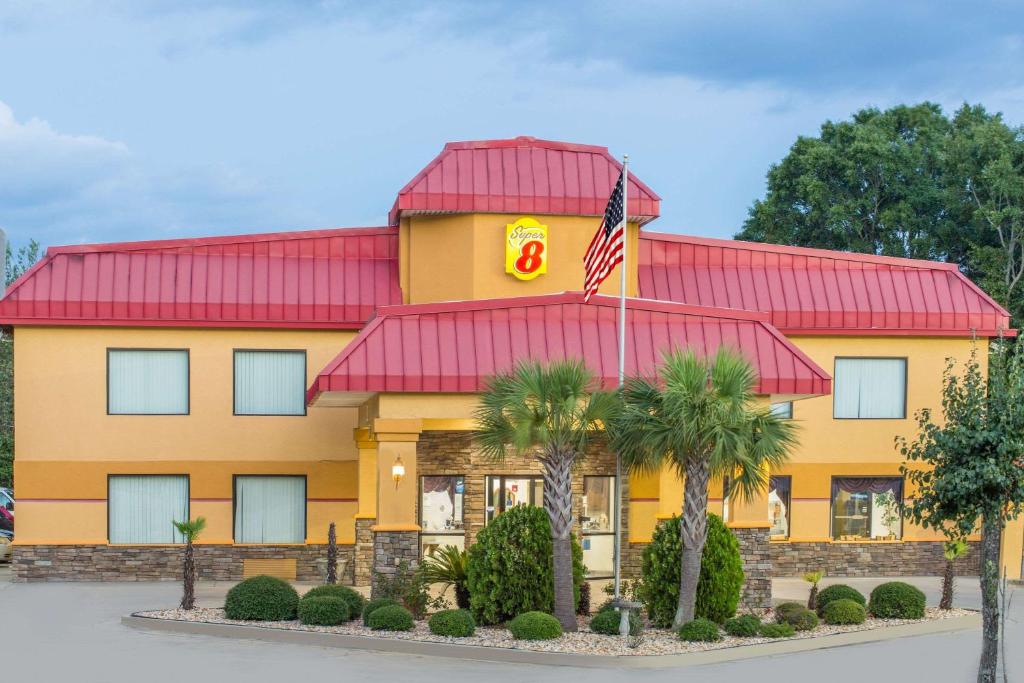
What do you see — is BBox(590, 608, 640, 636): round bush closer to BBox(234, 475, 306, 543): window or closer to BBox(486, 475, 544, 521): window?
BBox(486, 475, 544, 521): window

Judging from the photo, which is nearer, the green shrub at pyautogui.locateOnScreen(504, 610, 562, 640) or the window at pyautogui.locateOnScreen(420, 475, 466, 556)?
the green shrub at pyautogui.locateOnScreen(504, 610, 562, 640)

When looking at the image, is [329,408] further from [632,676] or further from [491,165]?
[632,676]

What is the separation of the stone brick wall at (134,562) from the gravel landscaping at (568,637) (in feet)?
22.8

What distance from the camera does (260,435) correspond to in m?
32.0

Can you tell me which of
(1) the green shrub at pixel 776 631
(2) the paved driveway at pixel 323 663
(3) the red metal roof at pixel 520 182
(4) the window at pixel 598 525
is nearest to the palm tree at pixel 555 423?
(2) the paved driveway at pixel 323 663

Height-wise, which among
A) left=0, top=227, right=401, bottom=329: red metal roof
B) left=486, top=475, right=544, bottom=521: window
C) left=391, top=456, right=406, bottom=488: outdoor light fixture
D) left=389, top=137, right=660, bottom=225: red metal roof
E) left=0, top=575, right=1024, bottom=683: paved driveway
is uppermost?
left=389, top=137, right=660, bottom=225: red metal roof

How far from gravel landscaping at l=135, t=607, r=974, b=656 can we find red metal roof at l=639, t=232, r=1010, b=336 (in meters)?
11.3

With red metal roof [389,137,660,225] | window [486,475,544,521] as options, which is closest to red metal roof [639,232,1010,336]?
red metal roof [389,137,660,225]

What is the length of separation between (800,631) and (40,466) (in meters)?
18.6

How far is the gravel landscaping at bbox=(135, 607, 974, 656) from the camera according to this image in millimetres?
21094

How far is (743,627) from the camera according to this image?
2234cm

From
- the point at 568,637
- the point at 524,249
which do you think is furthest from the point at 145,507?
the point at 568,637

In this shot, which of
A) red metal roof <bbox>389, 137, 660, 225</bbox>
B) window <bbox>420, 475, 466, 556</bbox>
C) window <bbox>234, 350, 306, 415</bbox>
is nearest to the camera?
window <bbox>420, 475, 466, 556</bbox>

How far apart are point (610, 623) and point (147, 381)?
583 inches
